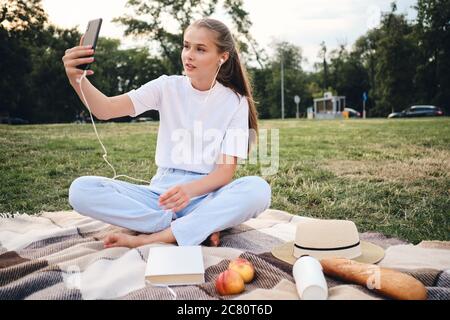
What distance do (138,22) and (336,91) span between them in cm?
1172

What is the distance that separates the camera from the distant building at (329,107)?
22.7 m

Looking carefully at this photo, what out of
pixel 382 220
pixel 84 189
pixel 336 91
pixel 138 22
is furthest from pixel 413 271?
pixel 336 91

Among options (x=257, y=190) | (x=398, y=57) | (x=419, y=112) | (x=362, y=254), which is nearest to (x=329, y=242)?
(x=362, y=254)

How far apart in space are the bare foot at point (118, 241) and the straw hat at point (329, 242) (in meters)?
0.61

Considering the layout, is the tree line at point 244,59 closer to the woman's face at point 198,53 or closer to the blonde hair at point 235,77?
the blonde hair at point 235,77

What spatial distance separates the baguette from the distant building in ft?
69.9

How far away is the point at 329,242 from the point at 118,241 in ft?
2.77

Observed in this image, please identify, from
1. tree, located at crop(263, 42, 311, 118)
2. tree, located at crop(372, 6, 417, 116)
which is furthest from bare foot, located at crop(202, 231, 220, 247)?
tree, located at crop(263, 42, 311, 118)

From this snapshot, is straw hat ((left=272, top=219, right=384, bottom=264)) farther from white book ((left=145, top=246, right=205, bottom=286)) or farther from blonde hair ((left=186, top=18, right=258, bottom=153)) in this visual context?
blonde hair ((left=186, top=18, right=258, bottom=153))

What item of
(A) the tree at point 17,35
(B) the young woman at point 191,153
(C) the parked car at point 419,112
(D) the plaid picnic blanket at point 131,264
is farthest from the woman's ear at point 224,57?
(C) the parked car at point 419,112

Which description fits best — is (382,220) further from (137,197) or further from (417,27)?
(417,27)

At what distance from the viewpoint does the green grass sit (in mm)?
2635

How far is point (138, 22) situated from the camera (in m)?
19.7

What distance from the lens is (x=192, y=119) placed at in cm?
224
